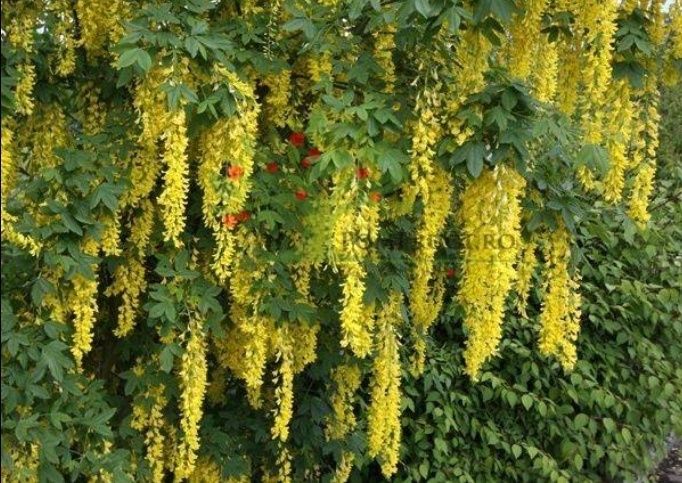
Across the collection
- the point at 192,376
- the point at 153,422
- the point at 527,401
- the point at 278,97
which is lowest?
the point at 153,422

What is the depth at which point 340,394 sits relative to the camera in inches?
153

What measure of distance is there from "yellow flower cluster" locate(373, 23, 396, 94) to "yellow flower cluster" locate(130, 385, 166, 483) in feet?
4.90

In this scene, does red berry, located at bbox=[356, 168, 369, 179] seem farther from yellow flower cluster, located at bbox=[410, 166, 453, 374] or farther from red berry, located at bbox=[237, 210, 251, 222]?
red berry, located at bbox=[237, 210, 251, 222]

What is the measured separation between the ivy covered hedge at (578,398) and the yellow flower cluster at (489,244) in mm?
1586

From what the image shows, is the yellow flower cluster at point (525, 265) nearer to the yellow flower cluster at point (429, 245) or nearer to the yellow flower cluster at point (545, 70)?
the yellow flower cluster at point (429, 245)

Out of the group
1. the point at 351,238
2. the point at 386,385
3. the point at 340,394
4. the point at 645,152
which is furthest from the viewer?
the point at 340,394

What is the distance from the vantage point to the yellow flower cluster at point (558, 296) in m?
3.17

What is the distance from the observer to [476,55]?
2715 mm

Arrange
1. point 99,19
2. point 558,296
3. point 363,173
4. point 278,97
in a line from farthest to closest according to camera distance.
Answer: point 558,296
point 278,97
point 99,19
point 363,173

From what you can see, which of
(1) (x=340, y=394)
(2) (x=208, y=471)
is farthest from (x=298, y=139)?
(2) (x=208, y=471)

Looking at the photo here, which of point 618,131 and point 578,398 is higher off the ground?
point 618,131

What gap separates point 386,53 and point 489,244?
29.7 inches

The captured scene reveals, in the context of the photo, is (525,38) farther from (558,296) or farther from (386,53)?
(558,296)

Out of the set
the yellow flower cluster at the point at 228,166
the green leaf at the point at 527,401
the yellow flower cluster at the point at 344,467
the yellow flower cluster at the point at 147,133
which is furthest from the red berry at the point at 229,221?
the green leaf at the point at 527,401
